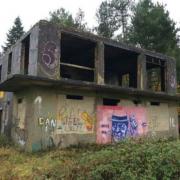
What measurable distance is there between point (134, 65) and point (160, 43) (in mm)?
11839

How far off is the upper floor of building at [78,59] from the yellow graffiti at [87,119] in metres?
1.79

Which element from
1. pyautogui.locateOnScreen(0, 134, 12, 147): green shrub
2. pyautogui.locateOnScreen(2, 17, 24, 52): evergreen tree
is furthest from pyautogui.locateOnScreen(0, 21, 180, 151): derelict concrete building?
pyautogui.locateOnScreen(2, 17, 24, 52): evergreen tree

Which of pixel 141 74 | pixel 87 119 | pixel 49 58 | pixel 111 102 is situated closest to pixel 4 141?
pixel 87 119

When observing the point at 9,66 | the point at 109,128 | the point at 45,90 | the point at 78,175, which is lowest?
the point at 78,175

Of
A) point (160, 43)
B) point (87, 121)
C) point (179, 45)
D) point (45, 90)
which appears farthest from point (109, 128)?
point (179, 45)

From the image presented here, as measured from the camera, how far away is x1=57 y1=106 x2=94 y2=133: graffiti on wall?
1485 centimetres

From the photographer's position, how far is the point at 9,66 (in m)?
19.8

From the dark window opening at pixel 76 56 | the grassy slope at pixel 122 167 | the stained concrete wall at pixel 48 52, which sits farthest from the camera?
the dark window opening at pixel 76 56

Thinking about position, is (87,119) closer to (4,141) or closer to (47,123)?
(47,123)

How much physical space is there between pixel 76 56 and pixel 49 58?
20.8ft

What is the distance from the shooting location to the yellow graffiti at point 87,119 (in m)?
15.7

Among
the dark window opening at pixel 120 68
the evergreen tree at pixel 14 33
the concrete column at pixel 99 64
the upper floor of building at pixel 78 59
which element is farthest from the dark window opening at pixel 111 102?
the evergreen tree at pixel 14 33

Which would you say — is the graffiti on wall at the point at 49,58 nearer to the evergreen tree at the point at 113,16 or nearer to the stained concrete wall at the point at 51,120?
the stained concrete wall at the point at 51,120

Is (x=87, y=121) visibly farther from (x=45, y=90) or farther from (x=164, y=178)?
(x=164, y=178)
